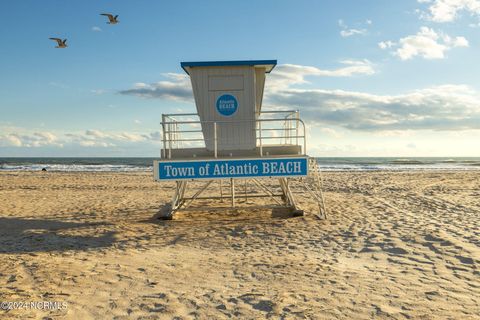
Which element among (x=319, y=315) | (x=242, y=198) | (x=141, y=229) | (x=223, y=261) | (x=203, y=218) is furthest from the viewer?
(x=242, y=198)

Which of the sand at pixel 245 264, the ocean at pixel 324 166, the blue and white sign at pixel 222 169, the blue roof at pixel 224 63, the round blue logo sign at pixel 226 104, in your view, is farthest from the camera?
the ocean at pixel 324 166

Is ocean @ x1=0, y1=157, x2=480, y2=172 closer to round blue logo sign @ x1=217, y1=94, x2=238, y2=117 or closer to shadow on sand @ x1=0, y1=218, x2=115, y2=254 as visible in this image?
shadow on sand @ x1=0, y1=218, x2=115, y2=254

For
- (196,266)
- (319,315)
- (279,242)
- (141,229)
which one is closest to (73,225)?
(141,229)

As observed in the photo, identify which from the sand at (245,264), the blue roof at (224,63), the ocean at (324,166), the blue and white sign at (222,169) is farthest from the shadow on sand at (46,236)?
the ocean at (324,166)

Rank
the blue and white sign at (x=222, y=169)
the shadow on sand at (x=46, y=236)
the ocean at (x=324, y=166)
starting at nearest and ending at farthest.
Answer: the shadow on sand at (x=46, y=236) → the blue and white sign at (x=222, y=169) → the ocean at (x=324, y=166)

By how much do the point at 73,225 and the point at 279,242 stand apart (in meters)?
6.21

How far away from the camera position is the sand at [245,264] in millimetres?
4766

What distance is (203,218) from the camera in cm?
1121

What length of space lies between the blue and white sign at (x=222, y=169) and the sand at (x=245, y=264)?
1.51m

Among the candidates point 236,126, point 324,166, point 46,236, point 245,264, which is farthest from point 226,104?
point 324,166

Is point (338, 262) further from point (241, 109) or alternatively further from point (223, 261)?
point (241, 109)

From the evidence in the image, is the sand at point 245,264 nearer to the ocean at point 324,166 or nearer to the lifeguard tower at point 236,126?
the lifeguard tower at point 236,126

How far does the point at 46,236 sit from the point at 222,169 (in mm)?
4787

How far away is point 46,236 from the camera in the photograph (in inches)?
348
